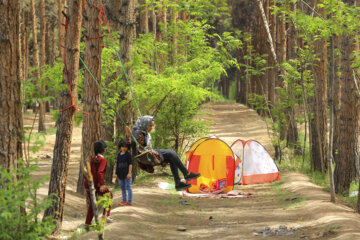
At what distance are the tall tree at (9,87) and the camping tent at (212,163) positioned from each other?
8504 millimetres

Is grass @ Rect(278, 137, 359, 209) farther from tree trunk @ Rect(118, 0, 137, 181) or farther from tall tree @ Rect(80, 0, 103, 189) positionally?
tall tree @ Rect(80, 0, 103, 189)

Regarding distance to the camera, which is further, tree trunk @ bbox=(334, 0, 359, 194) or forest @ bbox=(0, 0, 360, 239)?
tree trunk @ bbox=(334, 0, 359, 194)

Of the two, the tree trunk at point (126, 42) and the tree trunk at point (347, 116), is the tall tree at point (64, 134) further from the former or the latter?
the tree trunk at point (347, 116)

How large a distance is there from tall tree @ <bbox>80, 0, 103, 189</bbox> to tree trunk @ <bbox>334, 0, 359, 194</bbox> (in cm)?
612

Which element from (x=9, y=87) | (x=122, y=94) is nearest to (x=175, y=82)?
(x=122, y=94)

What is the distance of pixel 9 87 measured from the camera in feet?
20.9

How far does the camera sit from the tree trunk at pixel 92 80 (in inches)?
428

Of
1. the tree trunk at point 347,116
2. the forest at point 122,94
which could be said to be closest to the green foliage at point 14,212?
the forest at point 122,94

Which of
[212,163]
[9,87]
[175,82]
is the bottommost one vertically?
[212,163]

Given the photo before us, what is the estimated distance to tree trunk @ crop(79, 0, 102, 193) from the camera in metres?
10.9

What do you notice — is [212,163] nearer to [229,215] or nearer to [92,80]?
[229,215]

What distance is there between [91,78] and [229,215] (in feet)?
14.2

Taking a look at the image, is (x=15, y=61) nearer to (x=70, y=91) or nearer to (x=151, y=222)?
(x=70, y=91)

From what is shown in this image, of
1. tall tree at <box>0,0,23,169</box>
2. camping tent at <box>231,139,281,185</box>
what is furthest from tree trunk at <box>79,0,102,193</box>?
camping tent at <box>231,139,281,185</box>
